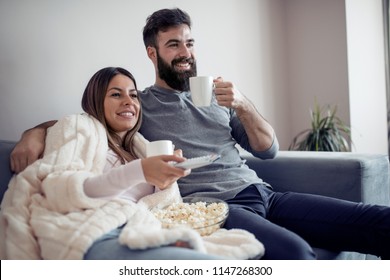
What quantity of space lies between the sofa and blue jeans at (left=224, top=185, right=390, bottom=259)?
0.10 m

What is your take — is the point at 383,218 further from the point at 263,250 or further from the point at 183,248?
the point at 183,248

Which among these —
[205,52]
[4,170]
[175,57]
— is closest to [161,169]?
[4,170]

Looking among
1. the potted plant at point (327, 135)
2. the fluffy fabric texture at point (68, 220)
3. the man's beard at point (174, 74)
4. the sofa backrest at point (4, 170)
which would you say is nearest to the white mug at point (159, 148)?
the fluffy fabric texture at point (68, 220)

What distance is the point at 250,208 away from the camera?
3.77ft

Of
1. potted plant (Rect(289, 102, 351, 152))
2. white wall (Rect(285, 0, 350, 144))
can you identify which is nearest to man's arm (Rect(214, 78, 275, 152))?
potted plant (Rect(289, 102, 351, 152))

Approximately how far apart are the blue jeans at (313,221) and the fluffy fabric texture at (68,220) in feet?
0.32

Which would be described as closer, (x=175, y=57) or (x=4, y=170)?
(x=4, y=170)

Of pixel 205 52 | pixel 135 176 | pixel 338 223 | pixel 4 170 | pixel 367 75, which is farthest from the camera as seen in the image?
pixel 367 75

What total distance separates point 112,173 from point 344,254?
756 mm

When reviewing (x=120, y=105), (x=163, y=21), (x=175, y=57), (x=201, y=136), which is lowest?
(x=201, y=136)

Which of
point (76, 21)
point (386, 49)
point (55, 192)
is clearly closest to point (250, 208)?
point (55, 192)

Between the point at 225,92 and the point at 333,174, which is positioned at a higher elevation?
the point at 225,92

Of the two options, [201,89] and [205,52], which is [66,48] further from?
[205,52]

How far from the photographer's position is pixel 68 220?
838 mm
